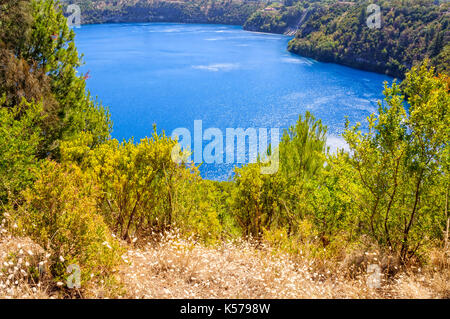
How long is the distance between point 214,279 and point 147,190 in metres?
3.26

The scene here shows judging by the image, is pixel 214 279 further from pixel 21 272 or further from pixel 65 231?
pixel 21 272

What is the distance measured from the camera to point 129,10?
149125mm

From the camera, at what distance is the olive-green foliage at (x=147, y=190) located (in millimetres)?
7539

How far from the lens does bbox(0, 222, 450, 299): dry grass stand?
15.6 feet

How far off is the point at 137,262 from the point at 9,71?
9.00 meters

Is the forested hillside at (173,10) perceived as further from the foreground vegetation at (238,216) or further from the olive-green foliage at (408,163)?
the olive-green foliage at (408,163)

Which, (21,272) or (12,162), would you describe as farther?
(12,162)

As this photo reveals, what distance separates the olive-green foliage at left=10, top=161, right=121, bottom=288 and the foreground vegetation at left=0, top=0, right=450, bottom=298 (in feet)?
0.06

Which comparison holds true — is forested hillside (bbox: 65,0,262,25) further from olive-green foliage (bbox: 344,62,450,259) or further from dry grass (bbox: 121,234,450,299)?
dry grass (bbox: 121,234,450,299)

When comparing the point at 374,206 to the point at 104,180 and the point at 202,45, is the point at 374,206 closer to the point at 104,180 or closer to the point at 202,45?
the point at 104,180

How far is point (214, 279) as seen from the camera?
17.7 feet

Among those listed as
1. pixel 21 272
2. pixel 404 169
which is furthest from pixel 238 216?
pixel 21 272

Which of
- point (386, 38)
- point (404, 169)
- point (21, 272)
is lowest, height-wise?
point (21, 272)

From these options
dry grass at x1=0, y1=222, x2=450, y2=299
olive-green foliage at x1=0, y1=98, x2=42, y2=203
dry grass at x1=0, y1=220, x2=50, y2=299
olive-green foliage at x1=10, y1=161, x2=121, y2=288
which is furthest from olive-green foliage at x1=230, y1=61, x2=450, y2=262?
olive-green foliage at x1=0, y1=98, x2=42, y2=203
